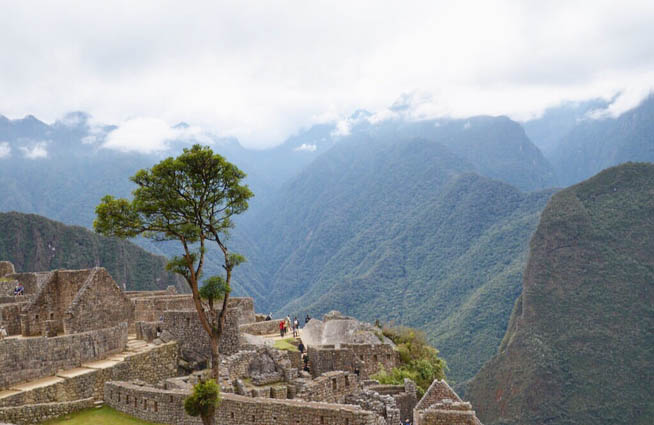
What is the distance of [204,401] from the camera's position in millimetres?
14281

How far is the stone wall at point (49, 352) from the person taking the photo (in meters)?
17.0

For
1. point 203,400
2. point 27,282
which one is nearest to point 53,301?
point 27,282

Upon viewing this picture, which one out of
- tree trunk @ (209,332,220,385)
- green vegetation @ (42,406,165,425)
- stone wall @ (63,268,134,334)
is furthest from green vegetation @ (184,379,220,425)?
stone wall @ (63,268,134,334)

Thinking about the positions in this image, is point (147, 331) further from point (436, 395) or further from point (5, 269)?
point (5, 269)

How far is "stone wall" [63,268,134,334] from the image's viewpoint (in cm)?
2167

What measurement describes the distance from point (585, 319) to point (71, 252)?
425 ft

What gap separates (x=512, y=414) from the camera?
106938 millimetres

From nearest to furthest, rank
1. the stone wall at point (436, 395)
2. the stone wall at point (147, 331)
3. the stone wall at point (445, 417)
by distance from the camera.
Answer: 1. the stone wall at point (445, 417)
2. the stone wall at point (436, 395)
3. the stone wall at point (147, 331)

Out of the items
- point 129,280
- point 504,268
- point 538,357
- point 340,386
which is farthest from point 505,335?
point 340,386

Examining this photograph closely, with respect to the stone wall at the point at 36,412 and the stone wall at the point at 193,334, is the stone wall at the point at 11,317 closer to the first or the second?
the stone wall at the point at 193,334

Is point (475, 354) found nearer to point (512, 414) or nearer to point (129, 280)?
point (512, 414)

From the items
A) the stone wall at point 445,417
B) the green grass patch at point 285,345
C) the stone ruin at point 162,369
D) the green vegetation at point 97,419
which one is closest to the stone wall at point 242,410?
the stone ruin at point 162,369

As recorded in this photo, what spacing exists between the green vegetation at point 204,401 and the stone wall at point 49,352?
20.7ft

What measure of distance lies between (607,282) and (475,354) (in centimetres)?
3653
